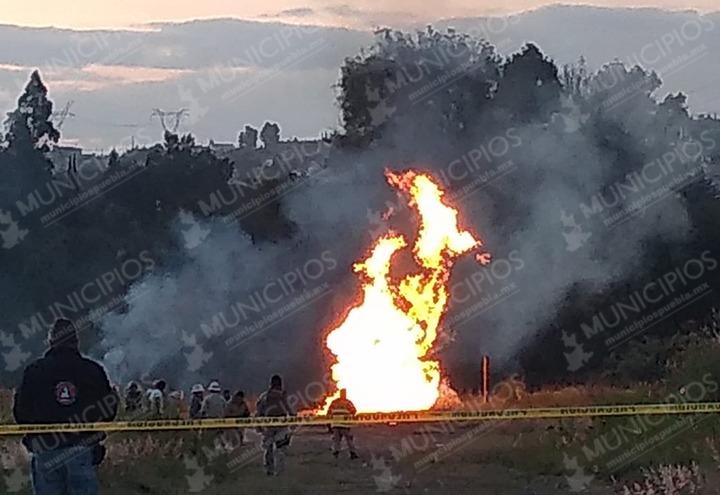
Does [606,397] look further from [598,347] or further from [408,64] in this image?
[408,64]

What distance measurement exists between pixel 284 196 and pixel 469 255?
8571 mm

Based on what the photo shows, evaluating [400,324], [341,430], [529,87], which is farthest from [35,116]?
[341,430]

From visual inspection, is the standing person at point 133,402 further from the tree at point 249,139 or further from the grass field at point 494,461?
the tree at point 249,139

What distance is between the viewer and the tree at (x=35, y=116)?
189ft

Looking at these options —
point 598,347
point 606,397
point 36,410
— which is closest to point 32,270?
point 598,347

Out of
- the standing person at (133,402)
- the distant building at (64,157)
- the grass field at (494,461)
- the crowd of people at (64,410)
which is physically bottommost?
the grass field at (494,461)

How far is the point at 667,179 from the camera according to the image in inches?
1774

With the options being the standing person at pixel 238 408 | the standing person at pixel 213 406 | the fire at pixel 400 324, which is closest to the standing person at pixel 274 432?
the standing person at pixel 238 408

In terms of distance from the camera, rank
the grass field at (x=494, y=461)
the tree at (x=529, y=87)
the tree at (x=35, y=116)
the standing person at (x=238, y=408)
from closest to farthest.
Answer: the grass field at (x=494, y=461), the standing person at (x=238, y=408), the tree at (x=529, y=87), the tree at (x=35, y=116)

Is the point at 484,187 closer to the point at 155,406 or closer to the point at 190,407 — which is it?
the point at 190,407

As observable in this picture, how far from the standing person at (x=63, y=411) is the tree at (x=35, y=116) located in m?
46.6

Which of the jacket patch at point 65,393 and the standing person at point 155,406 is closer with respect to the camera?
the jacket patch at point 65,393

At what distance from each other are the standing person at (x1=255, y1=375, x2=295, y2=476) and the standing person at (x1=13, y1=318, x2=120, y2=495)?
7717mm

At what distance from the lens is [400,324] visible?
2802cm
